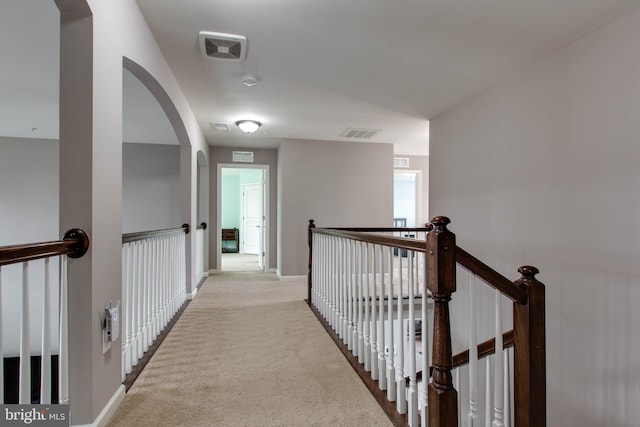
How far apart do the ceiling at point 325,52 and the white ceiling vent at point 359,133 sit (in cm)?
55

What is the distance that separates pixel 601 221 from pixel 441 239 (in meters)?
1.90

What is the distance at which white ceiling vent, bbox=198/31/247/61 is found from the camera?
2375 millimetres

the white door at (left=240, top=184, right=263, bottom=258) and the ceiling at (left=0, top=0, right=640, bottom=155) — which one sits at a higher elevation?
the ceiling at (left=0, top=0, right=640, bottom=155)

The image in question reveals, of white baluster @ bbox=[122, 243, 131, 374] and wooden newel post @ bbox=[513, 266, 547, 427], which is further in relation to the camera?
white baluster @ bbox=[122, 243, 131, 374]

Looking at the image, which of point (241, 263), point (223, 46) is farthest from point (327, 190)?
point (223, 46)

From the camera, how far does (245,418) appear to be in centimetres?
164

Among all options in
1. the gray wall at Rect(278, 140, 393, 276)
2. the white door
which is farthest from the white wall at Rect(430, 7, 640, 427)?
the white door

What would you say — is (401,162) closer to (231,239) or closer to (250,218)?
(250,218)

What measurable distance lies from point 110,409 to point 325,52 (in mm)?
2699

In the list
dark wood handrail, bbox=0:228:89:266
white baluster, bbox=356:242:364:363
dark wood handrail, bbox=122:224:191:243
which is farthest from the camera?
white baluster, bbox=356:242:364:363

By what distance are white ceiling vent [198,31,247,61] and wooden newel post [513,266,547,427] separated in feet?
7.76

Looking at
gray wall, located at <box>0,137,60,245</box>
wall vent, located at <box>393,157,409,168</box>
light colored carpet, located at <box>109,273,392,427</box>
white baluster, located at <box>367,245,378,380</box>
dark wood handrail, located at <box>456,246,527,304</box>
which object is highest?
wall vent, located at <box>393,157,409,168</box>

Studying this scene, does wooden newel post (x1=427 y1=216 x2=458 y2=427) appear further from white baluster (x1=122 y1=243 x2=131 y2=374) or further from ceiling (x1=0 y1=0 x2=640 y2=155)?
white baluster (x1=122 y1=243 x2=131 y2=374)

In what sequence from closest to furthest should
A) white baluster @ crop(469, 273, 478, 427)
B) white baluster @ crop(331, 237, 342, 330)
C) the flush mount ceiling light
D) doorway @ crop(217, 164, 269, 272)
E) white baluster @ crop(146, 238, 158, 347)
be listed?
white baluster @ crop(469, 273, 478, 427)
white baluster @ crop(146, 238, 158, 347)
white baluster @ crop(331, 237, 342, 330)
the flush mount ceiling light
doorway @ crop(217, 164, 269, 272)
